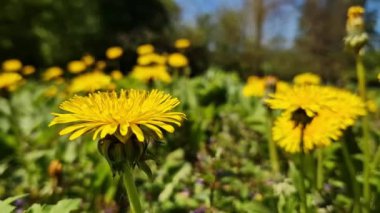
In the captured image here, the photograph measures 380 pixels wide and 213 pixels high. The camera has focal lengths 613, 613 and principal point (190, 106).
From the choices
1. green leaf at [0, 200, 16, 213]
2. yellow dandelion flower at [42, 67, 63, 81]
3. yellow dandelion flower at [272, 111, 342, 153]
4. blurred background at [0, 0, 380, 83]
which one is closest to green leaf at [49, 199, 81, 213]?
green leaf at [0, 200, 16, 213]

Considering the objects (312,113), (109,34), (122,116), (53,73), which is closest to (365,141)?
(312,113)

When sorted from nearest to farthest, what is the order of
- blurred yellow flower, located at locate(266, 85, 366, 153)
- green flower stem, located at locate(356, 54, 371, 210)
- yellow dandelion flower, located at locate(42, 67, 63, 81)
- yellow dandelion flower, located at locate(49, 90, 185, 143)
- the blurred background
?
yellow dandelion flower, located at locate(49, 90, 185, 143) < blurred yellow flower, located at locate(266, 85, 366, 153) < green flower stem, located at locate(356, 54, 371, 210) < yellow dandelion flower, located at locate(42, 67, 63, 81) < the blurred background

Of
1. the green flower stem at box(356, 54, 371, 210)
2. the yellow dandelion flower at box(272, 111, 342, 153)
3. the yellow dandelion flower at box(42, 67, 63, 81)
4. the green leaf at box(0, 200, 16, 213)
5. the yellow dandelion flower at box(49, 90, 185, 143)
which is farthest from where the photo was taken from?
the yellow dandelion flower at box(42, 67, 63, 81)

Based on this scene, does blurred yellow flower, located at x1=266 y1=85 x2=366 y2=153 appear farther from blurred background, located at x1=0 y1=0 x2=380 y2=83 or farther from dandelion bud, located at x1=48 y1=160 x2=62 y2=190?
blurred background, located at x1=0 y1=0 x2=380 y2=83

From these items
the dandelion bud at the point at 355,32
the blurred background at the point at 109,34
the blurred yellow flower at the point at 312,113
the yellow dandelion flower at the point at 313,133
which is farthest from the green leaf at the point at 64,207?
the blurred background at the point at 109,34

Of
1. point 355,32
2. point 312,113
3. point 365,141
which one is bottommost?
point 365,141

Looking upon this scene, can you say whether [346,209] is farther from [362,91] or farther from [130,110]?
[130,110]

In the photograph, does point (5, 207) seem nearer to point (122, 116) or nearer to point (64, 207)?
point (64, 207)
